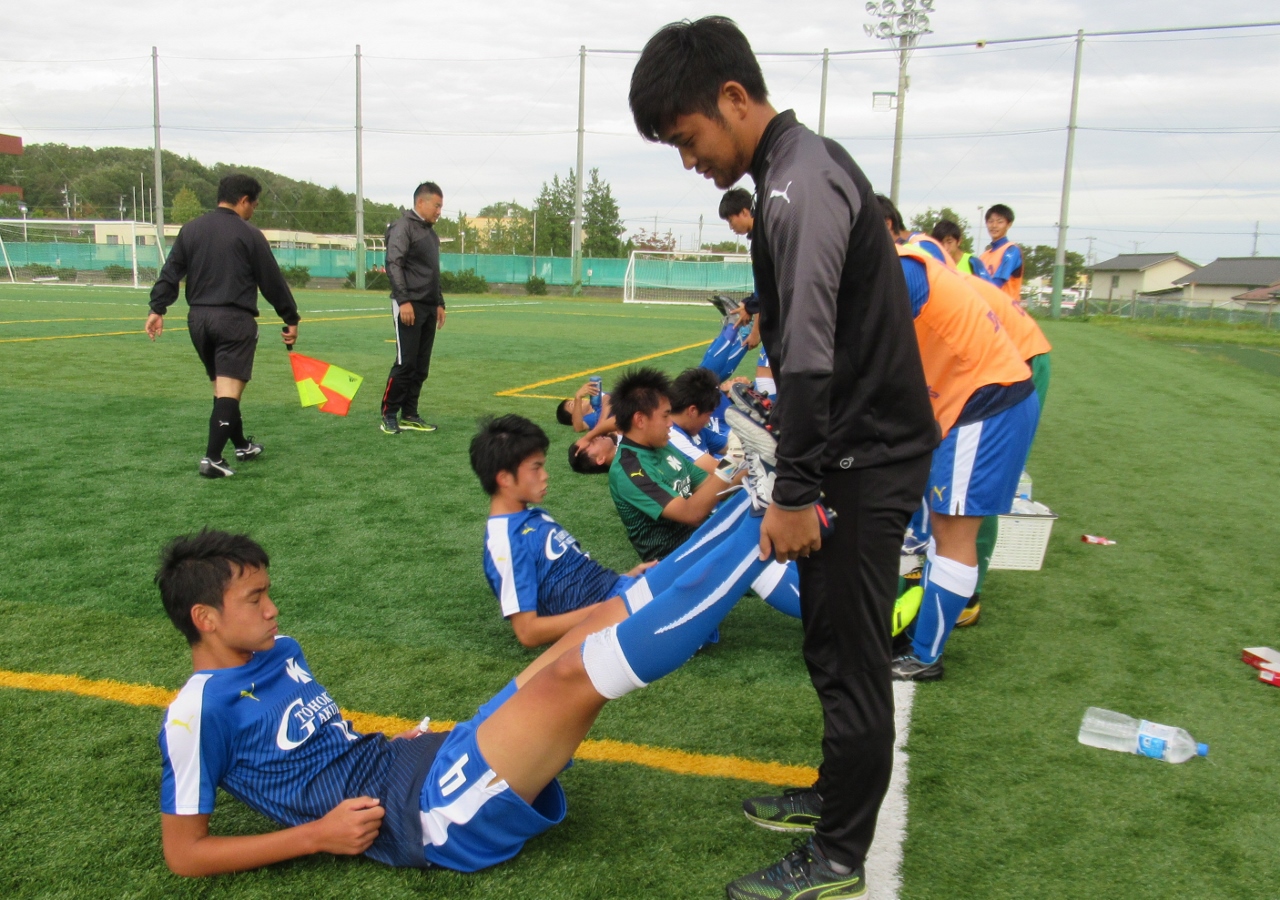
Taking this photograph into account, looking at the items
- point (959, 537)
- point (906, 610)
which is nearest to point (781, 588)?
point (906, 610)

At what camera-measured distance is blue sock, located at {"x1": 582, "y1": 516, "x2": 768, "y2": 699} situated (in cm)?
201

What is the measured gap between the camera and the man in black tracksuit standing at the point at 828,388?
186 cm

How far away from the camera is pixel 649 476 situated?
4.35 meters

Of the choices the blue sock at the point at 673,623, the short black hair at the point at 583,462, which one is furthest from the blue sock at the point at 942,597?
the short black hair at the point at 583,462

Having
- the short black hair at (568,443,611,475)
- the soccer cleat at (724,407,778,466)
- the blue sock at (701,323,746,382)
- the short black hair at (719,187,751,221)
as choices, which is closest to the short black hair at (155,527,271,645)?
the soccer cleat at (724,407,778,466)

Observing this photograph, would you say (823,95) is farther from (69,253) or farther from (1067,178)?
(69,253)

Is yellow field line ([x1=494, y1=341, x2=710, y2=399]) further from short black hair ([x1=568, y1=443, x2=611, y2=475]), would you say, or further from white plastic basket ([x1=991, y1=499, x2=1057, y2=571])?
white plastic basket ([x1=991, y1=499, x2=1057, y2=571])

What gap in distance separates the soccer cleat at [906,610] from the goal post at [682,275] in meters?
37.8

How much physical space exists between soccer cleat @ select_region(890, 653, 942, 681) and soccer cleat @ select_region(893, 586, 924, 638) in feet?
0.38

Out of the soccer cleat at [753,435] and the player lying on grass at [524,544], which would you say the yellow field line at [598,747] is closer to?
the player lying on grass at [524,544]

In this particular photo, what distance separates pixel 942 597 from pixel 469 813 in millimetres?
2032

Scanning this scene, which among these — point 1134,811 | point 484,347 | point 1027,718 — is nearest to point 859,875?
point 1134,811

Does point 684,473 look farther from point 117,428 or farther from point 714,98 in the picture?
point 117,428

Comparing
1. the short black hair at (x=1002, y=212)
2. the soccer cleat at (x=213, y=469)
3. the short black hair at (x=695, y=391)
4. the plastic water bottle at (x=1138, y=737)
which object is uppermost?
the short black hair at (x=1002, y=212)
